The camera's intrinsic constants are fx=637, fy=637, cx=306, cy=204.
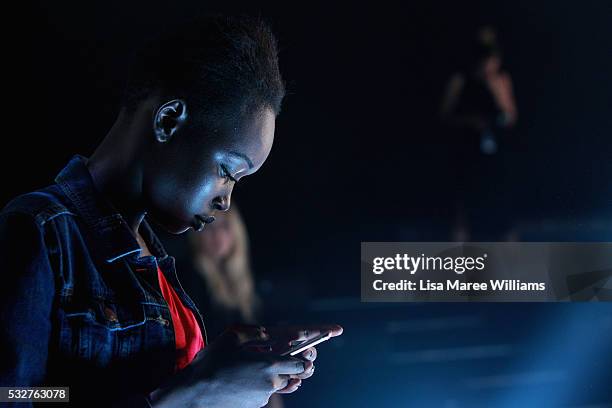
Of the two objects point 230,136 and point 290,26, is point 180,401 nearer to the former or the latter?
point 230,136

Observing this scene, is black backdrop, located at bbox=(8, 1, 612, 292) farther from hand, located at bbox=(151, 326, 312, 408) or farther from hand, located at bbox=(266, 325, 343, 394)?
hand, located at bbox=(151, 326, 312, 408)

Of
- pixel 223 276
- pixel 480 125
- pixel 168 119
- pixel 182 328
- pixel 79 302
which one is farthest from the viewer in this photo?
pixel 480 125

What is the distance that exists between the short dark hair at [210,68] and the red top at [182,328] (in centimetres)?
36

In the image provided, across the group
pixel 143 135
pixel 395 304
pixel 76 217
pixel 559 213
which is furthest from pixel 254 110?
pixel 559 213

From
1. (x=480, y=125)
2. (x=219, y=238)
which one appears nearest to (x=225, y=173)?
(x=219, y=238)

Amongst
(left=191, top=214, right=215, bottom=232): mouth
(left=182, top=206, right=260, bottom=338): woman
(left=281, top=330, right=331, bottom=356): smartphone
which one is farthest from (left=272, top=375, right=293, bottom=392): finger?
(left=182, top=206, right=260, bottom=338): woman

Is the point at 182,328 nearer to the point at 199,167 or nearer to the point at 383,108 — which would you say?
Result: the point at 199,167

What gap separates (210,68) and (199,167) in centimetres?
18

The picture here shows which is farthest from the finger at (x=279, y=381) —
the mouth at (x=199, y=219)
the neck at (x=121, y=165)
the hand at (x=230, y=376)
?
the neck at (x=121, y=165)

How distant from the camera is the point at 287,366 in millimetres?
1209

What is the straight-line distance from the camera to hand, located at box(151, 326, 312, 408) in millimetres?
1112

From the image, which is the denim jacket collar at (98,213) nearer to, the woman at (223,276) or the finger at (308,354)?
the finger at (308,354)

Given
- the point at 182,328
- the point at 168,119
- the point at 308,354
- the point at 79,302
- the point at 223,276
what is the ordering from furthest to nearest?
the point at 223,276
the point at 308,354
the point at 182,328
the point at 168,119
the point at 79,302

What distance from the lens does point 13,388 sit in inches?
36.8
